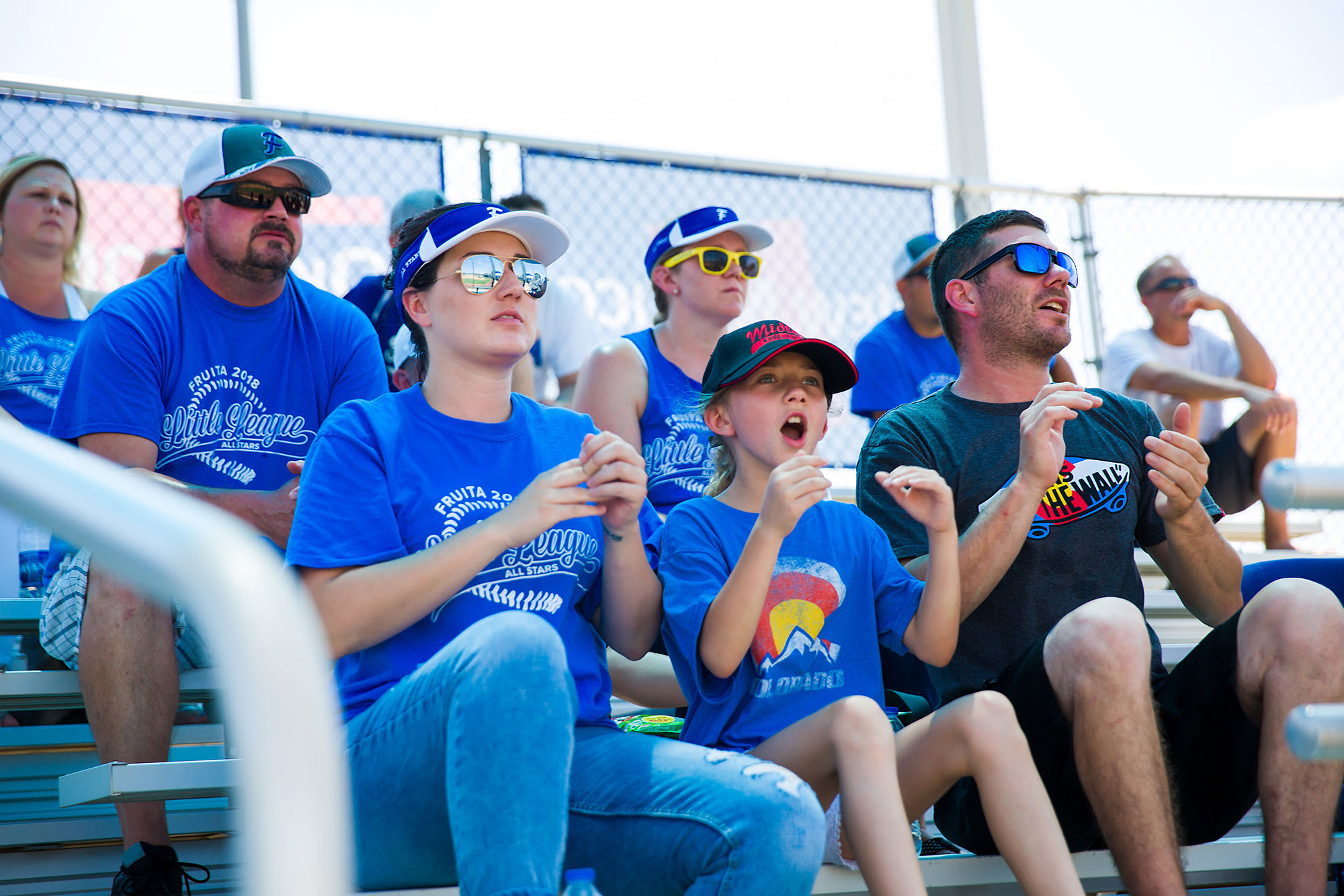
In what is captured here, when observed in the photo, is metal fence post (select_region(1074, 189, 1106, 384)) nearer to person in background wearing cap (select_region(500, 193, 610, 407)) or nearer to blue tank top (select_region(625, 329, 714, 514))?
person in background wearing cap (select_region(500, 193, 610, 407))

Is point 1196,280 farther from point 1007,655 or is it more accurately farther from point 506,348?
point 506,348

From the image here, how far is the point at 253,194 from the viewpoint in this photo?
8.85ft

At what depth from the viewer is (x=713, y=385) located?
2.21 m

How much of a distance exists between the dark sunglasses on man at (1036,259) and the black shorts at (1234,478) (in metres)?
2.22

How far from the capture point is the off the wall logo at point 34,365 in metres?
3.19

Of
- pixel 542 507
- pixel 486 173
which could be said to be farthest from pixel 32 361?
pixel 542 507

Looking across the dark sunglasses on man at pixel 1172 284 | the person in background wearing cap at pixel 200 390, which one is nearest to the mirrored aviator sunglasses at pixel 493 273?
the person in background wearing cap at pixel 200 390

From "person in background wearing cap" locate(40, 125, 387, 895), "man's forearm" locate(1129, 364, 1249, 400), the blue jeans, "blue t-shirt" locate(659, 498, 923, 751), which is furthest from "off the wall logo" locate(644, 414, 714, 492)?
"man's forearm" locate(1129, 364, 1249, 400)

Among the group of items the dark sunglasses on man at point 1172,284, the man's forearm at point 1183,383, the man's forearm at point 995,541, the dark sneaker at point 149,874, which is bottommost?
the dark sneaker at point 149,874

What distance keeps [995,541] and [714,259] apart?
1601 millimetres

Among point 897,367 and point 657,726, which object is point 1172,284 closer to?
point 897,367

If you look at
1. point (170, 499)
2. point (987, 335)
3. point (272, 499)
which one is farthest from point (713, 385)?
point (170, 499)

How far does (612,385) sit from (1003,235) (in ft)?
3.67

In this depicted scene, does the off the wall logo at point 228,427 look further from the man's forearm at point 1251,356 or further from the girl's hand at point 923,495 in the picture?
the man's forearm at point 1251,356
